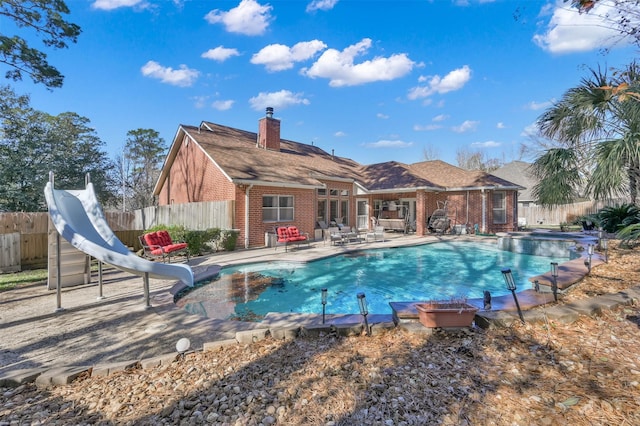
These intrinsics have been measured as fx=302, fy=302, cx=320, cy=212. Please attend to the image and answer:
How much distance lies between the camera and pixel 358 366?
9.92 ft

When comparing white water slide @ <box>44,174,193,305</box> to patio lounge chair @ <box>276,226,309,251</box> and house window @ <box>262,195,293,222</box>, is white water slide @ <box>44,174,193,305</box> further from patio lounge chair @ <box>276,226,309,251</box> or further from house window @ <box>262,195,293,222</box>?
house window @ <box>262,195,293,222</box>

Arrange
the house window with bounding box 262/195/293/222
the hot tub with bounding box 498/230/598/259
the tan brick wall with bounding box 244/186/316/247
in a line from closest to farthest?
1. the hot tub with bounding box 498/230/598/259
2. the tan brick wall with bounding box 244/186/316/247
3. the house window with bounding box 262/195/293/222

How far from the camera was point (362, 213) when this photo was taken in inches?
790

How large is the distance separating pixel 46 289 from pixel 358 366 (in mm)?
7580

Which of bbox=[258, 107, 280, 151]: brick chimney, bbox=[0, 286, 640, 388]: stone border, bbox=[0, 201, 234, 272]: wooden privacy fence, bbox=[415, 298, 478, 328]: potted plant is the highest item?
bbox=[258, 107, 280, 151]: brick chimney

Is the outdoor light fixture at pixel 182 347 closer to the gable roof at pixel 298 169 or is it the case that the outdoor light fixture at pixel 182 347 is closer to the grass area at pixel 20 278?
the grass area at pixel 20 278

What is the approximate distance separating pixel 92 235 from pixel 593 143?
1112 cm

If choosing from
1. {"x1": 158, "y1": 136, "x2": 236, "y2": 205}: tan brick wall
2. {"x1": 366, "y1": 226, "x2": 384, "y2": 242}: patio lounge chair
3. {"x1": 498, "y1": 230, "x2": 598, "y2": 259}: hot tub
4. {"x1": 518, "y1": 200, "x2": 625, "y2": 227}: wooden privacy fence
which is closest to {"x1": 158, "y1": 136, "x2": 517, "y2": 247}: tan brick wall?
{"x1": 158, "y1": 136, "x2": 236, "y2": 205}: tan brick wall

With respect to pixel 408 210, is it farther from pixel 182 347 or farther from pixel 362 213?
pixel 182 347

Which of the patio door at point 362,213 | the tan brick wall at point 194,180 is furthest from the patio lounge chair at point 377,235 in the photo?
the tan brick wall at point 194,180

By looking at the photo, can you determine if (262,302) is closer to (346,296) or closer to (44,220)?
(346,296)

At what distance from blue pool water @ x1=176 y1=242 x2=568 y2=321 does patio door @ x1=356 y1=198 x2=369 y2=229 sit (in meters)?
7.30

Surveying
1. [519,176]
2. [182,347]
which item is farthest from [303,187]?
[519,176]

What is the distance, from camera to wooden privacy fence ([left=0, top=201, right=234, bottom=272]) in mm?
9430
